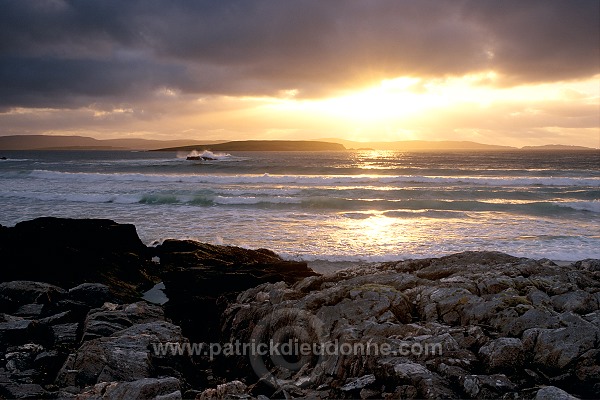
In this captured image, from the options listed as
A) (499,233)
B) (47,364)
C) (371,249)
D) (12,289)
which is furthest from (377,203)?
(47,364)

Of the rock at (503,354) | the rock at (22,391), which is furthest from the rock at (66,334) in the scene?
the rock at (503,354)

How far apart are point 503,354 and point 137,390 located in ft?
13.1

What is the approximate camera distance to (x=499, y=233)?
752 inches

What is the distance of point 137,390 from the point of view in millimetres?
4766

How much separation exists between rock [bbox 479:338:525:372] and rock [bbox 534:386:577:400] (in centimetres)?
62

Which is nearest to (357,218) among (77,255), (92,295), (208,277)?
(208,277)

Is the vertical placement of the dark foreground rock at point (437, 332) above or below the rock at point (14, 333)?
above

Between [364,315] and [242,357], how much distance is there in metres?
1.87

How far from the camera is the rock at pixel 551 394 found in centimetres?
410

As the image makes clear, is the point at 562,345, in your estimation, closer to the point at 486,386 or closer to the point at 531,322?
the point at 531,322

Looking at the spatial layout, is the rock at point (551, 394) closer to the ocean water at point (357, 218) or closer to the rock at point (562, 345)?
the rock at point (562, 345)

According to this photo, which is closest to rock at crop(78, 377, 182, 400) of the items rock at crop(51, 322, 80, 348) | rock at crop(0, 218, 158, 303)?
rock at crop(51, 322, 80, 348)

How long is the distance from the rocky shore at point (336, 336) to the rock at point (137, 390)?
0.02 meters

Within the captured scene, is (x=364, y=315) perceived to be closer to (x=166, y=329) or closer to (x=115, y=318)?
(x=166, y=329)
